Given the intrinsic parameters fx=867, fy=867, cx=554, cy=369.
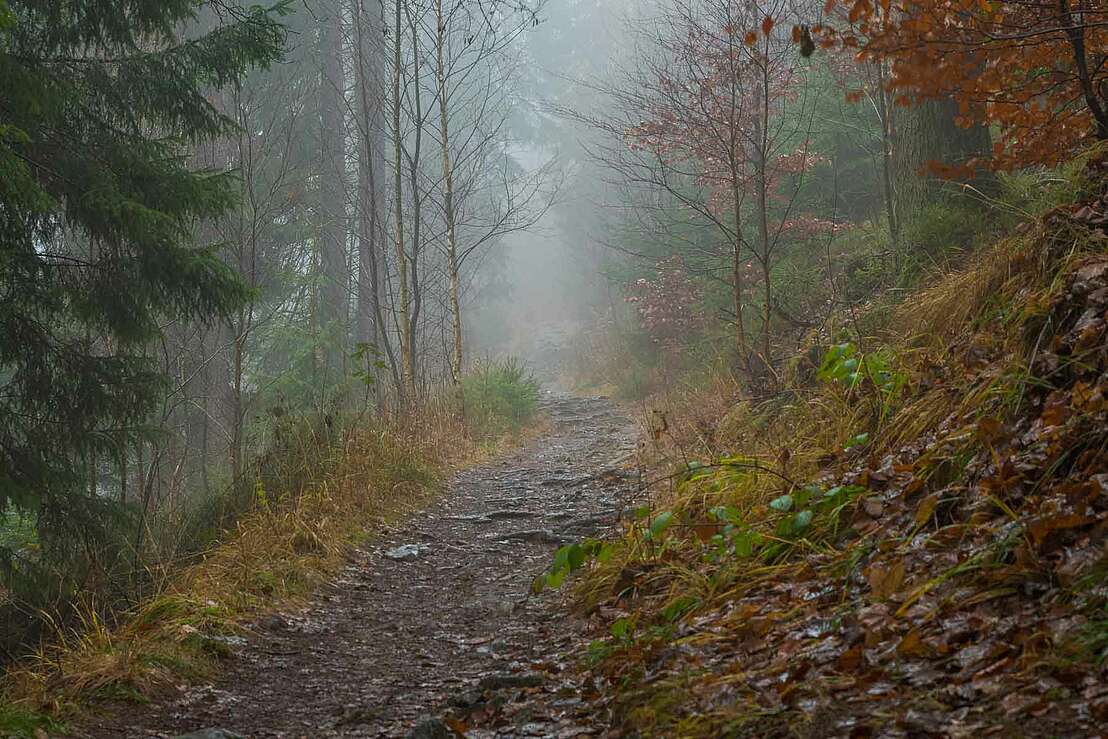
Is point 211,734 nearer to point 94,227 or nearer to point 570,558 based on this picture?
point 570,558

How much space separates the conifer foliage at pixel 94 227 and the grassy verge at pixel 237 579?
128cm

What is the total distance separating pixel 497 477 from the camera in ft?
30.8

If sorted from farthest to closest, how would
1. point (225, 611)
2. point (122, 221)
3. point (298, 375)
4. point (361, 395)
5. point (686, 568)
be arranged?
point (298, 375) < point (361, 395) < point (122, 221) < point (225, 611) < point (686, 568)

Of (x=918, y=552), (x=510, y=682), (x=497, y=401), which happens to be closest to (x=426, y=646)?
(x=510, y=682)

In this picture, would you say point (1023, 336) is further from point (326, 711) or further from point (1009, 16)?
point (326, 711)

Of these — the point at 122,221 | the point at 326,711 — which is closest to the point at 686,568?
the point at 326,711

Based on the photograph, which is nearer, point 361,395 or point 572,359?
point 361,395

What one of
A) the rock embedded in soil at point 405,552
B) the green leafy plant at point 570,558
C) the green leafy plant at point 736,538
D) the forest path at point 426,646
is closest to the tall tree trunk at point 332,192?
the forest path at point 426,646

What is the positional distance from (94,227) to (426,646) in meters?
4.09

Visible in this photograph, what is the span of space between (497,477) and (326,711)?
5.74 m

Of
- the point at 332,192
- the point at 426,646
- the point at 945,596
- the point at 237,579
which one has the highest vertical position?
the point at 332,192

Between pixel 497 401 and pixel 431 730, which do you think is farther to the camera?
pixel 497 401

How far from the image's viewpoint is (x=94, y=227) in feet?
20.8

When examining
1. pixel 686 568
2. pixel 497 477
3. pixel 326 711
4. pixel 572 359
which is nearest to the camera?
pixel 326 711
